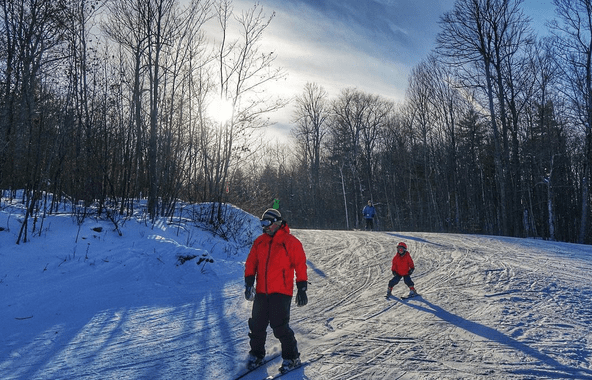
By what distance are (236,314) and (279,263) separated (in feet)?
7.60

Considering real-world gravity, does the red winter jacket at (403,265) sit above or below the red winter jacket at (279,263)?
below

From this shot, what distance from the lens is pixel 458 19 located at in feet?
67.6

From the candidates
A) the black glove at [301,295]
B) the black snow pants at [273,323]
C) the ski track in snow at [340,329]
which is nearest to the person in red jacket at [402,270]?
the ski track in snow at [340,329]

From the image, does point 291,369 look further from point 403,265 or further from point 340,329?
point 403,265

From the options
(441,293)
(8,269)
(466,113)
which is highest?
(466,113)

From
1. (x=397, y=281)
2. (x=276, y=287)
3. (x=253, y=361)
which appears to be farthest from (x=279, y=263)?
(x=397, y=281)

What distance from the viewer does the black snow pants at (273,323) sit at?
4.16 metres

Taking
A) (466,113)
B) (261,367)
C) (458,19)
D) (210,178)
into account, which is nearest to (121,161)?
(210,178)

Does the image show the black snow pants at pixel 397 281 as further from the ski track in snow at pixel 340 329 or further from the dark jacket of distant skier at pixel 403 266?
the ski track in snow at pixel 340 329

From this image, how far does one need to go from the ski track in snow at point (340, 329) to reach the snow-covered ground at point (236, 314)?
22mm

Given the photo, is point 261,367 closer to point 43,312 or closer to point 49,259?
point 43,312

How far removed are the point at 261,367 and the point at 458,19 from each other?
22.0 m

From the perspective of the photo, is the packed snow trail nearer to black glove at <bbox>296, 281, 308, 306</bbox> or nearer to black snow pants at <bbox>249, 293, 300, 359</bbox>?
black snow pants at <bbox>249, 293, 300, 359</bbox>

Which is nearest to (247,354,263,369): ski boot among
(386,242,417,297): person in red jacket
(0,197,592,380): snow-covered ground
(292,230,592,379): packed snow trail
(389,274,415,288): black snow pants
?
(0,197,592,380): snow-covered ground
